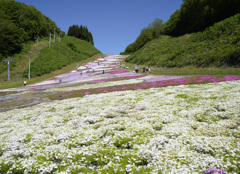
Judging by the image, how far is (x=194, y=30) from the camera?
250 ft

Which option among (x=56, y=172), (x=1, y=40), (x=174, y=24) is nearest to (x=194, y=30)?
(x=174, y=24)

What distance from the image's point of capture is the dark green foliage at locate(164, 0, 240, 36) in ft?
194

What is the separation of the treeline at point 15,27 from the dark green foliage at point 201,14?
9967 cm

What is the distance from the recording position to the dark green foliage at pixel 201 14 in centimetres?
5918

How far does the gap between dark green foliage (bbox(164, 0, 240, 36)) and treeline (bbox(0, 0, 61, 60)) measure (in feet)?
327

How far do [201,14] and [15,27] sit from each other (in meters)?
103

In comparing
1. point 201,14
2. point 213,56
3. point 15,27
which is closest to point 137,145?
point 213,56

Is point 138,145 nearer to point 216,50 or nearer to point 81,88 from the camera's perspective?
point 81,88

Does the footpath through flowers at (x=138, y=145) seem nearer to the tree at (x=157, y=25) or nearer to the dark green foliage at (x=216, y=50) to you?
the dark green foliage at (x=216, y=50)

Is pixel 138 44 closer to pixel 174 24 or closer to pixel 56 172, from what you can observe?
pixel 174 24

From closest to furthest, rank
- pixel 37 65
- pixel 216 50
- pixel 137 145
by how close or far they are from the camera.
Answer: pixel 137 145, pixel 216 50, pixel 37 65

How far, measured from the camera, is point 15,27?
84.8 metres

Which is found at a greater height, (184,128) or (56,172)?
(184,128)

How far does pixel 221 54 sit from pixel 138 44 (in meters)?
95.9
